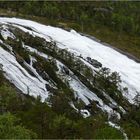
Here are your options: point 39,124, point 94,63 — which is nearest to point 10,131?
point 39,124

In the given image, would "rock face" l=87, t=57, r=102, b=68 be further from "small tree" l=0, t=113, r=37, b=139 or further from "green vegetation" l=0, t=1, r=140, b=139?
Answer: "small tree" l=0, t=113, r=37, b=139

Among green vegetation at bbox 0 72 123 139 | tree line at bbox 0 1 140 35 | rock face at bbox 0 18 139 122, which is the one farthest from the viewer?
tree line at bbox 0 1 140 35

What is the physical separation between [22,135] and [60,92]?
2122 centimetres

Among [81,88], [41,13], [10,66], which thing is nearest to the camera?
[10,66]

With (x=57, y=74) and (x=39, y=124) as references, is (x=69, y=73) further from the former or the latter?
(x=39, y=124)

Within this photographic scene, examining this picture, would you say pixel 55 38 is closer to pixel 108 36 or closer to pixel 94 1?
pixel 108 36

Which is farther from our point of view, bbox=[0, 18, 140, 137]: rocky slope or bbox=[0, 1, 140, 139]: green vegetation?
bbox=[0, 18, 140, 137]: rocky slope

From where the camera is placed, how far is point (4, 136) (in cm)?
2836

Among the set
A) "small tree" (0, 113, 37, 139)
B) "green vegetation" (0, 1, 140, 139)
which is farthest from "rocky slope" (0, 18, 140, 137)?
"small tree" (0, 113, 37, 139)

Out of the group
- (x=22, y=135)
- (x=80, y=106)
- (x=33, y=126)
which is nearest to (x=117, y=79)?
(x=80, y=106)

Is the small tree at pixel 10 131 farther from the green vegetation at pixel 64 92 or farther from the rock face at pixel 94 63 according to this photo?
the rock face at pixel 94 63

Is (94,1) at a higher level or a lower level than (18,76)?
lower

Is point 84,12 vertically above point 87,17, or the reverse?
point 87,17

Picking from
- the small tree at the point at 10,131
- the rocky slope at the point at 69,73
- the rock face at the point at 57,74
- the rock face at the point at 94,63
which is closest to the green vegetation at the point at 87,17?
the rocky slope at the point at 69,73
